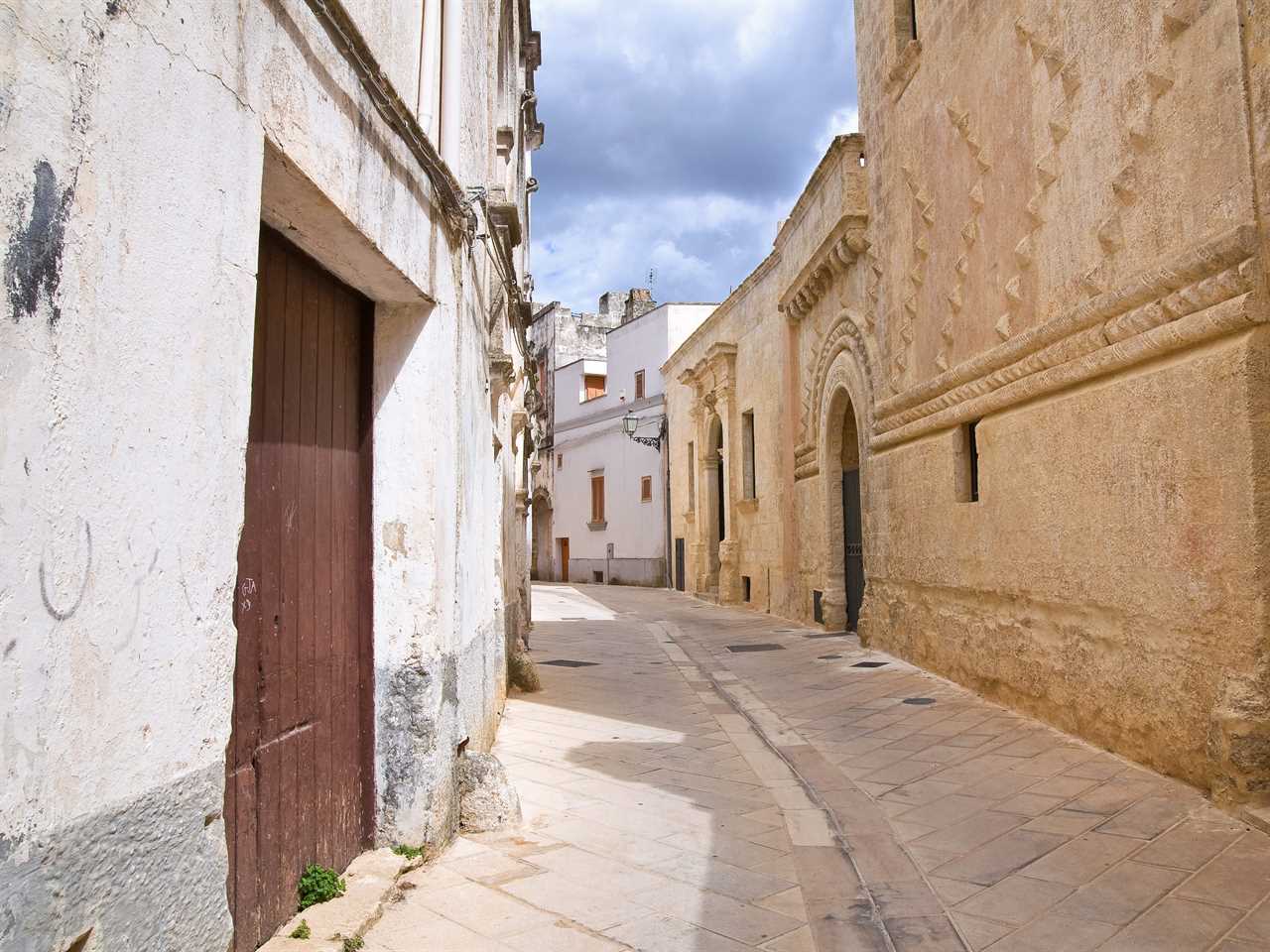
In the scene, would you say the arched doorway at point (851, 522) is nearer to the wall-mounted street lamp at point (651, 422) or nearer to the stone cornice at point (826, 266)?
the stone cornice at point (826, 266)

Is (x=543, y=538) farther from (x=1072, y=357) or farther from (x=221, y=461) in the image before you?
(x=221, y=461)

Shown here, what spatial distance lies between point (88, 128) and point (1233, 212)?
13.6ft

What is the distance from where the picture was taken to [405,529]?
3561 millimetres

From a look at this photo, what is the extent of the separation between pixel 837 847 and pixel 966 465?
166 inches

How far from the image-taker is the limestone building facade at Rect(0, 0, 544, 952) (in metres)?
1.51

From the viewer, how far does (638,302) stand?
1330 inches

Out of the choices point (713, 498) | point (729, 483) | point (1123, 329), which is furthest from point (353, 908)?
point (713, 498)

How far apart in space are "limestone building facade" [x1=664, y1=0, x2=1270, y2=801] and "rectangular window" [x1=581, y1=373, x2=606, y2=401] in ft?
73.5

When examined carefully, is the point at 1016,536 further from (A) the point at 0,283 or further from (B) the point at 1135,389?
(A) the point at 0,283

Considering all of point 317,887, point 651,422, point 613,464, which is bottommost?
point 317,887

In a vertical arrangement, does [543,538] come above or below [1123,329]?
below

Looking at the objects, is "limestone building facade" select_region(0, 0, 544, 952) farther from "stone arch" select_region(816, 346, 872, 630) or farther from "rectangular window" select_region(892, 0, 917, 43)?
"stone arch" select_region(816, 346, 872, 630)

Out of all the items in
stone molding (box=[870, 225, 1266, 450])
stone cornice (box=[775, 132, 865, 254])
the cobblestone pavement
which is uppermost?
stone cornice (box=[775, 132, 865, 254])

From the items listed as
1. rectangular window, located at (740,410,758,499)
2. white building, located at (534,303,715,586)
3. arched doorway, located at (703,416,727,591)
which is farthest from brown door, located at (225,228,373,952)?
white building, located at (534,303,715,586)
